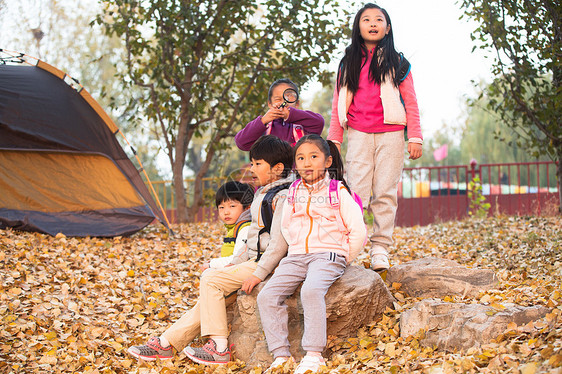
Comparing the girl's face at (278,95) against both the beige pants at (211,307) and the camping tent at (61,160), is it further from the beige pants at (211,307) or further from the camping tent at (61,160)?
the camping tent at (61,160)

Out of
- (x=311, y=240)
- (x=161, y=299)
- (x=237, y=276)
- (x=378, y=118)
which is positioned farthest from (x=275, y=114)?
(x=161, y=299)

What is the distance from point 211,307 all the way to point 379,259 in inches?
44.7

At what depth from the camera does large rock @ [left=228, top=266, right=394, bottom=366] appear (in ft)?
9.48

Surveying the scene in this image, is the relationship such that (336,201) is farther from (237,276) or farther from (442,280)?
(442,280)

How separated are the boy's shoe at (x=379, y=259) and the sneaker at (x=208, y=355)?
1.10 meters

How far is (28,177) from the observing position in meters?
6.18

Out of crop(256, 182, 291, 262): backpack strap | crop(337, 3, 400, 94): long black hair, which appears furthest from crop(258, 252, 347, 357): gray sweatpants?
crop(337, 3, 400, 94): long black hair

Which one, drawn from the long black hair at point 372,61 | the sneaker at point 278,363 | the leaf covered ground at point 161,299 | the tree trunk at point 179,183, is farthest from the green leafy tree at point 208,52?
the sneaker at point 278,363

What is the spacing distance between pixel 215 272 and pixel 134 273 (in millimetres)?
1905

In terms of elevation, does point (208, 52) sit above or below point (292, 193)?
above

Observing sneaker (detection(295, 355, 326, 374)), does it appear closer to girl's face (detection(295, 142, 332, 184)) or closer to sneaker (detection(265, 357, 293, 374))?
sneaker (detection(265, 357, 293, 374))

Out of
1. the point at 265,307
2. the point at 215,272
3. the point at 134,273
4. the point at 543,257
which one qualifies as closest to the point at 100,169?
the point at 134,273

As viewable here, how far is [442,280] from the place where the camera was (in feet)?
10.8

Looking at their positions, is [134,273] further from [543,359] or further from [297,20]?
[297,20]
